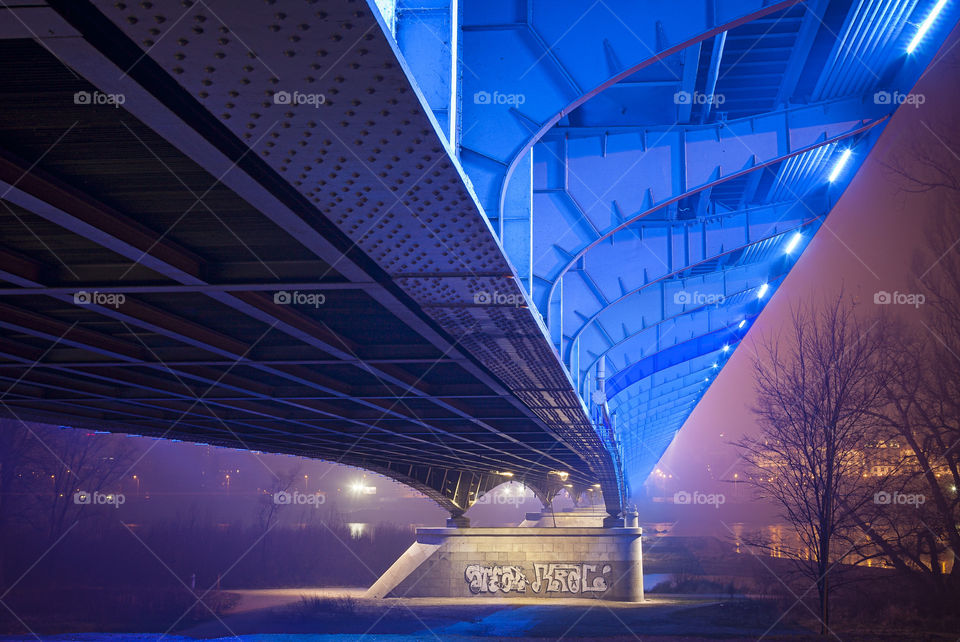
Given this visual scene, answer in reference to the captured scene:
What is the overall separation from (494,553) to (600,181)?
4068cm

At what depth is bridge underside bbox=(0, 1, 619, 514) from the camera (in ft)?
9.93

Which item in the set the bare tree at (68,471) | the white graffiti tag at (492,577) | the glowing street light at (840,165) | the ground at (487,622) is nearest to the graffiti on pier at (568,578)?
the white graffiti tag at (492,577)

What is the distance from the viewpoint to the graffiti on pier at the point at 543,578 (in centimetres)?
4706

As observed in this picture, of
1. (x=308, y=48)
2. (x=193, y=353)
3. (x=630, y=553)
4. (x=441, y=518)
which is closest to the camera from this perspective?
(x=308, y=48)

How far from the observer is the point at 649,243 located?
15.9 m

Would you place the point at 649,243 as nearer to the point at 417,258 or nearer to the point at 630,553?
the point at 417,258

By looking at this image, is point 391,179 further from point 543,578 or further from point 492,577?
point 492,577

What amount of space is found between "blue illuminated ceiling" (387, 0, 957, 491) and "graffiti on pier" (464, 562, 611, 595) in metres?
29.3

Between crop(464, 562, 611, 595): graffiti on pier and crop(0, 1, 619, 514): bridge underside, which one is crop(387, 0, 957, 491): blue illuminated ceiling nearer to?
crop(0, 1, 619, 514): bridge underside

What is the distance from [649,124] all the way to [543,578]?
1600 inches

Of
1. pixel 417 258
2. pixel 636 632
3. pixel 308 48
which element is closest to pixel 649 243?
pixel 417 258

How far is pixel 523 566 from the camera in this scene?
47.7 meters

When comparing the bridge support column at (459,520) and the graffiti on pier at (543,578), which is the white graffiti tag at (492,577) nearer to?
the graffiti on pier at (543,578)

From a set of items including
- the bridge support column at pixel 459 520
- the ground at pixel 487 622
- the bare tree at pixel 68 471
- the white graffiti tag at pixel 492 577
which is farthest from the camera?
the bare tree at pixel 68 471
